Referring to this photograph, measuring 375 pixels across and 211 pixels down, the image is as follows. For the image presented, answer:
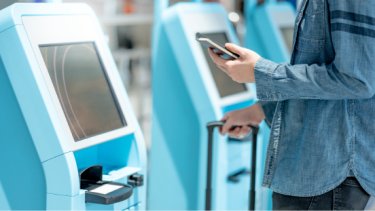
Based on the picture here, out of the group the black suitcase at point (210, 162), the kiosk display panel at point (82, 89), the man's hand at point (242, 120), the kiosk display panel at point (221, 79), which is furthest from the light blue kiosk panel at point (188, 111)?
the kiosk display panel at point (82, 89)

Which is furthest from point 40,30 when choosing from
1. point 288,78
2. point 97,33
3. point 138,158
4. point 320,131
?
point 320,131

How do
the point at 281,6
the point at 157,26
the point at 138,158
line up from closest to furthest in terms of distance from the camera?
1. the point at 138,158
2. the point at 157,26
3. the point at 281,6

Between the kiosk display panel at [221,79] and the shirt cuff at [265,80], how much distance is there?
92 centimetres

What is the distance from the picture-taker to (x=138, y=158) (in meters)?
1.88

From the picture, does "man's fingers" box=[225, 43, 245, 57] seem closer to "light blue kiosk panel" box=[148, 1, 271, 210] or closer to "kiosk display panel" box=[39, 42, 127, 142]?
"kiosk display panel" box=[39, 42, 127, 142]

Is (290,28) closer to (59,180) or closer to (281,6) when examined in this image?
(281,6)

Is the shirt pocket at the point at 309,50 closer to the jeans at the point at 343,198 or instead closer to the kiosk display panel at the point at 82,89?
the jeans at the point at 343,198

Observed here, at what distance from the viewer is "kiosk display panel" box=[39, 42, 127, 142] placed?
5.47 feet

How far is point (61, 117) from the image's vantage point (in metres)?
1.60

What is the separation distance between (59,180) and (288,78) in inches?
26.7

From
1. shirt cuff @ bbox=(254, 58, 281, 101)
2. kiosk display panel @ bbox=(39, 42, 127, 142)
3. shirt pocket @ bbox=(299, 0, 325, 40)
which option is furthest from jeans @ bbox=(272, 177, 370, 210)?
kiosk display panel @ bbox=(39, 42, 127, 142)

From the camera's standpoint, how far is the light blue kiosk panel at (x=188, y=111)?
250cm

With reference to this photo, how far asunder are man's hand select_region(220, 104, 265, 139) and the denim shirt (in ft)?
1.08

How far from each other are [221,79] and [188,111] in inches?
8.3
